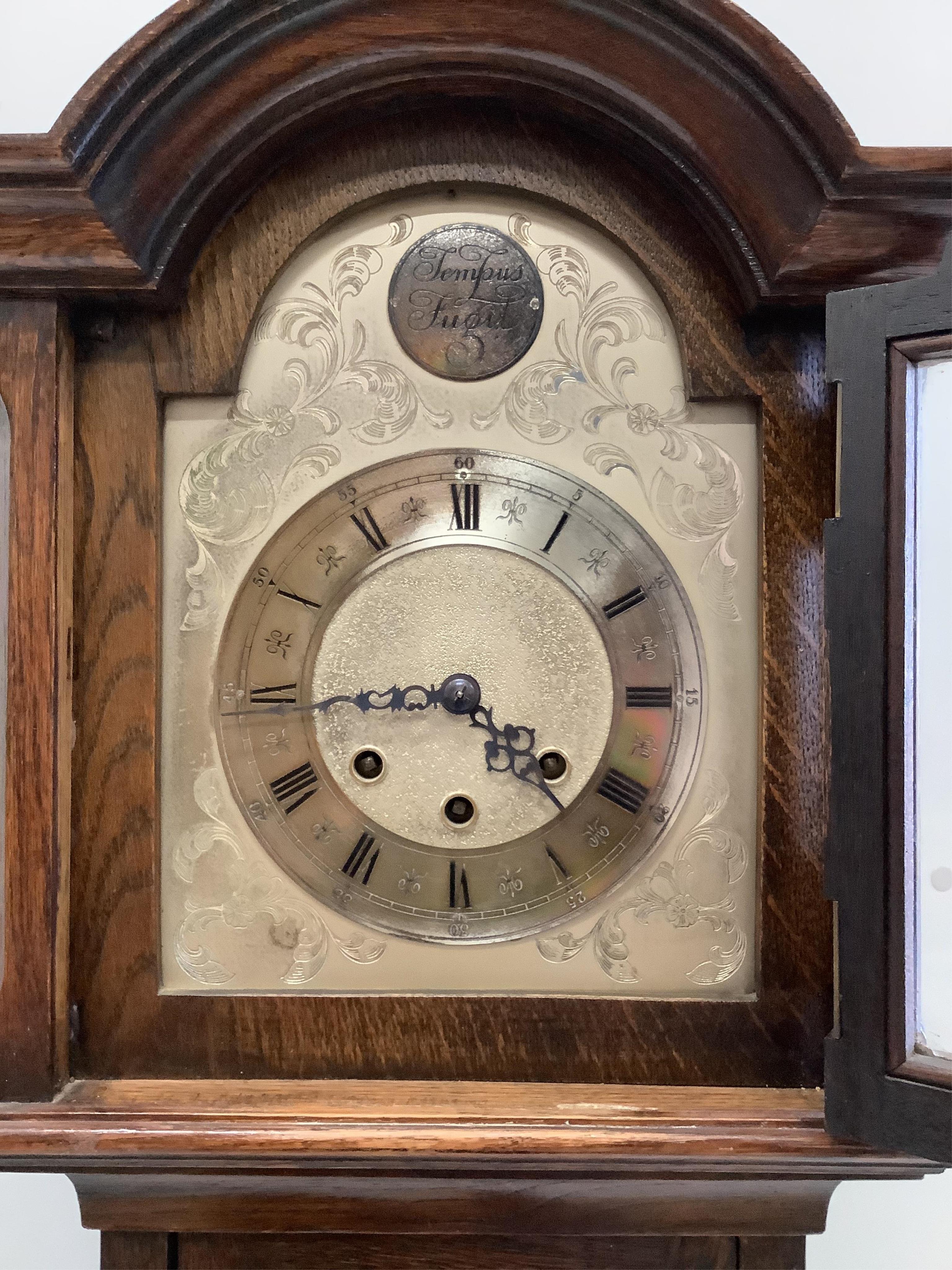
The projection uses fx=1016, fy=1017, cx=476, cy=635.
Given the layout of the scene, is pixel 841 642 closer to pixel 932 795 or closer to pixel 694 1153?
pixel 932 795

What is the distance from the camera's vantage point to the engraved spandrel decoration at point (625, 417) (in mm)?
967

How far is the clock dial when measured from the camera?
37.6 inches

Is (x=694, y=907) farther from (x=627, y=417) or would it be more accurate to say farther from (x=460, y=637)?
(x=627, y=417)

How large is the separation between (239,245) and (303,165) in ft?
0.32

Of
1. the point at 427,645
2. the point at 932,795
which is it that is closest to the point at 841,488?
the point at 932,795

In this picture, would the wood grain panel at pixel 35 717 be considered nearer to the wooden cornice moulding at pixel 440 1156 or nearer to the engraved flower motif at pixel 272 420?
the wooden cornice moulding at pixel 440 1156

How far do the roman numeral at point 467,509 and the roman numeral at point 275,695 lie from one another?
22 cm

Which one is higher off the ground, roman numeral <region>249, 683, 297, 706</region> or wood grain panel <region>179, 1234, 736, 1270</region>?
roman numeral <region>249, 683, 297, 706</region>

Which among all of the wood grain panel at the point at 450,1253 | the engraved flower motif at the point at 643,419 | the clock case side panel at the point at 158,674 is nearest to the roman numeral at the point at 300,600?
the clock case side panel at the point at 158,674

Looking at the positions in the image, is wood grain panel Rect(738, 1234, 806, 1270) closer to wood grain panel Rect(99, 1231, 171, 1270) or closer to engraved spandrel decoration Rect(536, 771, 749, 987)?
engraved spandrel decoration Rect(536, 771, 749, 987)

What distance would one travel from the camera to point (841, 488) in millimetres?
872

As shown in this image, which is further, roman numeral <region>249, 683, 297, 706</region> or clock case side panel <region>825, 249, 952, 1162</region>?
roman numeral <region>249, 683, 297, 706</region>

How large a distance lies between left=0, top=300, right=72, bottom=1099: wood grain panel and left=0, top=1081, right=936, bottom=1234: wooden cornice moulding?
7 cm

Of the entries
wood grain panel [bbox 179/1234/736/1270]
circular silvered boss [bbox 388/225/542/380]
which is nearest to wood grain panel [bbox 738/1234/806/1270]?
wood grain panel [bbox 179/1234/736/1270]
